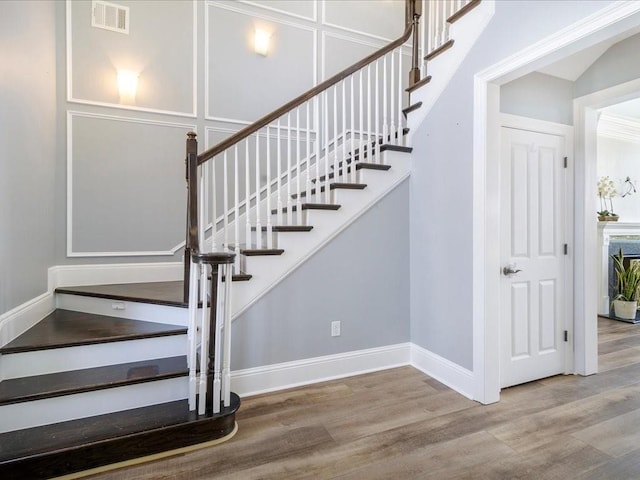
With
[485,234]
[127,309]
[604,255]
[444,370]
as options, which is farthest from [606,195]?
[127,309]

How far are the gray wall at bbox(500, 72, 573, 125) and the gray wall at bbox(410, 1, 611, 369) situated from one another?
37 centimetres

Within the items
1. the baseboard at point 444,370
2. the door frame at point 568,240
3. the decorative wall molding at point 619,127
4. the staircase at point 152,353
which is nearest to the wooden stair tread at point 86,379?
the staircase at point 152,353

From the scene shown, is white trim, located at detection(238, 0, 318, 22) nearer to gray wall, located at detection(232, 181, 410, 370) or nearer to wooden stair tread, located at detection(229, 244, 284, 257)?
gray wall, located at detection(232, 181, 410, 370)

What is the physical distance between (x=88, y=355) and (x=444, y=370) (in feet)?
8.34

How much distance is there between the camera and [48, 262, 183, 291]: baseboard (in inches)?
115

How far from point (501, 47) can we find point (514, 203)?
1119 millimetres

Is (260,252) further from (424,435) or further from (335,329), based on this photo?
(424,435)

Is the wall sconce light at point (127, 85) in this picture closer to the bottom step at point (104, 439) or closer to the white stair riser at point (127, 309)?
the white stair riser at point (127, 309)

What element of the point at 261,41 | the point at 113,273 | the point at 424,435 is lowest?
the point at 424,435

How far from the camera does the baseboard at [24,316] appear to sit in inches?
78.3

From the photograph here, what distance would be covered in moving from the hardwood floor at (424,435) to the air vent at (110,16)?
352cm

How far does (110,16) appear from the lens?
3.05m

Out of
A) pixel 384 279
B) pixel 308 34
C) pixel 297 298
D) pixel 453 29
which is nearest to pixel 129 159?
pixel 297 298

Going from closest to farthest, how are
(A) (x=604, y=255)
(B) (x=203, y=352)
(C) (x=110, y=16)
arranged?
(B) (x=203, y=352) → (C) (x=110, y=16) → (A) (x=604, y=255)
